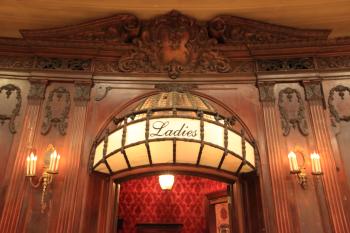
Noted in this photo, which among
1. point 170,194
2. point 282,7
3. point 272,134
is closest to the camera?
point 272,134

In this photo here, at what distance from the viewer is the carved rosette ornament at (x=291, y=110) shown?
13.7 feet

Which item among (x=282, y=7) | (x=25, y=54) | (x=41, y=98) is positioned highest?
(x=282, y=7)

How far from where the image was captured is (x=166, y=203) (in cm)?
708

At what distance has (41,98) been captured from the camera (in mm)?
4344

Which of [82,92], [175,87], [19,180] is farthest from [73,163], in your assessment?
[175,87]

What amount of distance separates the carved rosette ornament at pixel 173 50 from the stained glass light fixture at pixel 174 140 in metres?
0.68

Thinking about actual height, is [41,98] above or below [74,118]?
above

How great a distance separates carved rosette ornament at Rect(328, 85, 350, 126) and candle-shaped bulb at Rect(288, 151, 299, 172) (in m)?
0.88

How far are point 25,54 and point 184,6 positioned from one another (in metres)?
2.52

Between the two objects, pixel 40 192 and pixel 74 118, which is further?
pixel 74 118

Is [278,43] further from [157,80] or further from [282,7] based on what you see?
[157,80]

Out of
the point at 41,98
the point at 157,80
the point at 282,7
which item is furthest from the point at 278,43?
the point at 41,98

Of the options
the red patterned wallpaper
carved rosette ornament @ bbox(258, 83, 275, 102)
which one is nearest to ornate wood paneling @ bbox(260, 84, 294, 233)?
carved rosette ornament @ bbox(258, 83, 275, 102)

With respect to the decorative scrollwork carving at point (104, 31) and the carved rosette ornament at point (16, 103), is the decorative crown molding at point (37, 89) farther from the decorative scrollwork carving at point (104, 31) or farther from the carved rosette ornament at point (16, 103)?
the decorative scrollwork carving at point (104, 31)
